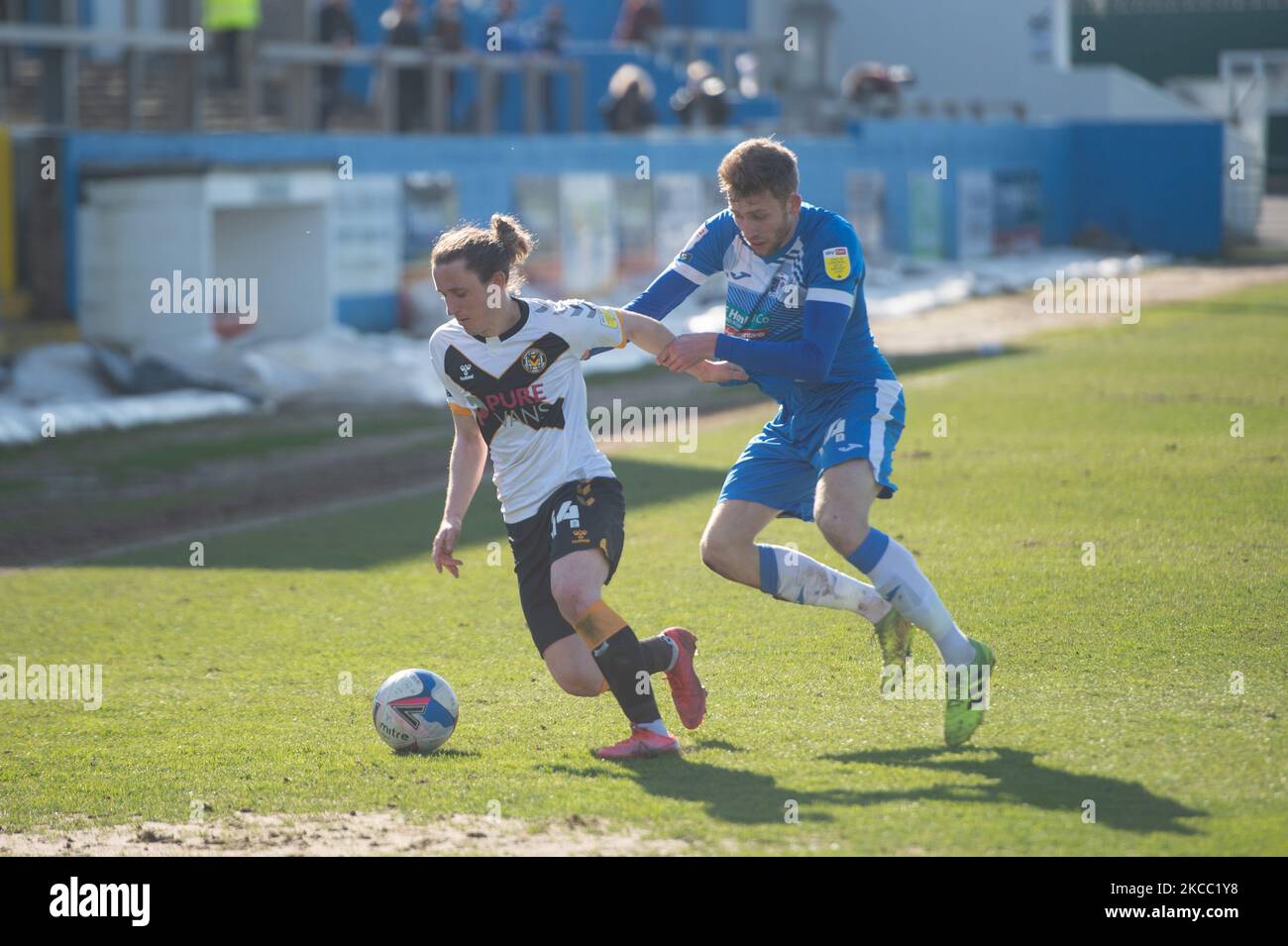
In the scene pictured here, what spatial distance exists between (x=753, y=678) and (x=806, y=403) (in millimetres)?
1314

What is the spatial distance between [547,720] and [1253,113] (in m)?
46.3

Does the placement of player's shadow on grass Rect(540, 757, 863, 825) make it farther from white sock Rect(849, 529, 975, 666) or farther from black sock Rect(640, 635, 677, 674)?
white sock Rect(849, 529, 975, 666)

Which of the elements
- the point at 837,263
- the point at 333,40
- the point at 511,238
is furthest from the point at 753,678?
the point at 333,40

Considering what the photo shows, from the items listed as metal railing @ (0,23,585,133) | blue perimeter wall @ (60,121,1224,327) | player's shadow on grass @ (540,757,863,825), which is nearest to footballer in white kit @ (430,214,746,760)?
player's shadow on grass @ (540,757,863,825)

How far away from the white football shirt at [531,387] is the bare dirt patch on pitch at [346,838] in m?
1.25

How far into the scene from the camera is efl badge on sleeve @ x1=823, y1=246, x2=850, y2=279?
6012 millimetres

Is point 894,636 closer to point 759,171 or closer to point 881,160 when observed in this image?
point 759,171

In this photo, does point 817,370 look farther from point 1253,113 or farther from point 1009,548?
point 1253,113

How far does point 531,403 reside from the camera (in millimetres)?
5988

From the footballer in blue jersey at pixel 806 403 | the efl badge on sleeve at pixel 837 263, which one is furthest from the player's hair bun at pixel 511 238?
the efl badge on sleeve at pixel 837 263

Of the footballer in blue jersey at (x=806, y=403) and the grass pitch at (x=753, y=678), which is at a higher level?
the footballer in blue jersey at (x=806, y=403)

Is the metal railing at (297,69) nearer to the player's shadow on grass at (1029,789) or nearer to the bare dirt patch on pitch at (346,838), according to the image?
the bare dirt patch on pitch at (346,838)

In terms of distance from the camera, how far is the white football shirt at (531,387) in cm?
596

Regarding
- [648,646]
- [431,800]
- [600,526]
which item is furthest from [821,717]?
[431,800]
